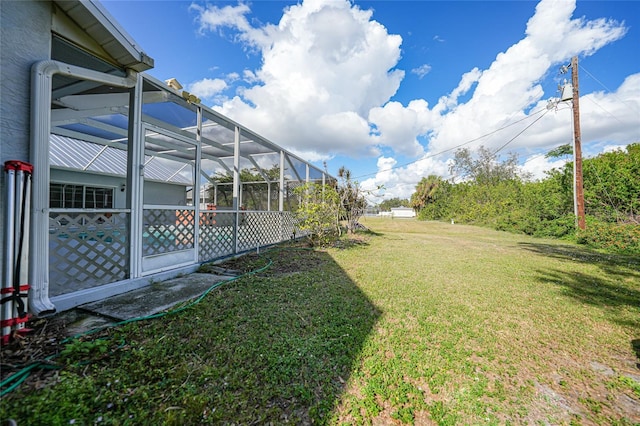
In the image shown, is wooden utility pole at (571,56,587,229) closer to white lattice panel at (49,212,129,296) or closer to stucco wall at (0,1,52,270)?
white lattice panel at (49,212,129,296)

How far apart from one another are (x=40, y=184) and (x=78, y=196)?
8.03m

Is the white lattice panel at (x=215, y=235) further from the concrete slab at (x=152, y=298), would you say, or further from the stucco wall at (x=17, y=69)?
the stucco wall at (x=17, y=69)

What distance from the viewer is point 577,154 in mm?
9453

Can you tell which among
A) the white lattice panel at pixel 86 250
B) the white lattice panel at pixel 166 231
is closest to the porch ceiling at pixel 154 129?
the white lattice panel at pixel 166 231

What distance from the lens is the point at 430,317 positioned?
2.97 metres

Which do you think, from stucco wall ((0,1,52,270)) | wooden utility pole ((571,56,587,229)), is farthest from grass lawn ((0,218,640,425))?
wooden utility pole ((571,56,587,229))

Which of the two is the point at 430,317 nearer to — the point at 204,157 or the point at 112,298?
the point at 112,298

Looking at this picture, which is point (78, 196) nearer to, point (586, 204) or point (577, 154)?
point (577, 154)

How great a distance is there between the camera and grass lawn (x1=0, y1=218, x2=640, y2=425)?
1.49 metres

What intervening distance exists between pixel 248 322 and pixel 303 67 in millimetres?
10721

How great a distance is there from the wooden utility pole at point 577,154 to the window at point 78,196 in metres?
17.5

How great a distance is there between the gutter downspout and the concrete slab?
47cm

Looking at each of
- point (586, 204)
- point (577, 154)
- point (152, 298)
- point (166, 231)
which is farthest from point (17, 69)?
point (586, 204)

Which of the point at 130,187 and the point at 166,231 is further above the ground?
the point at 130,187
